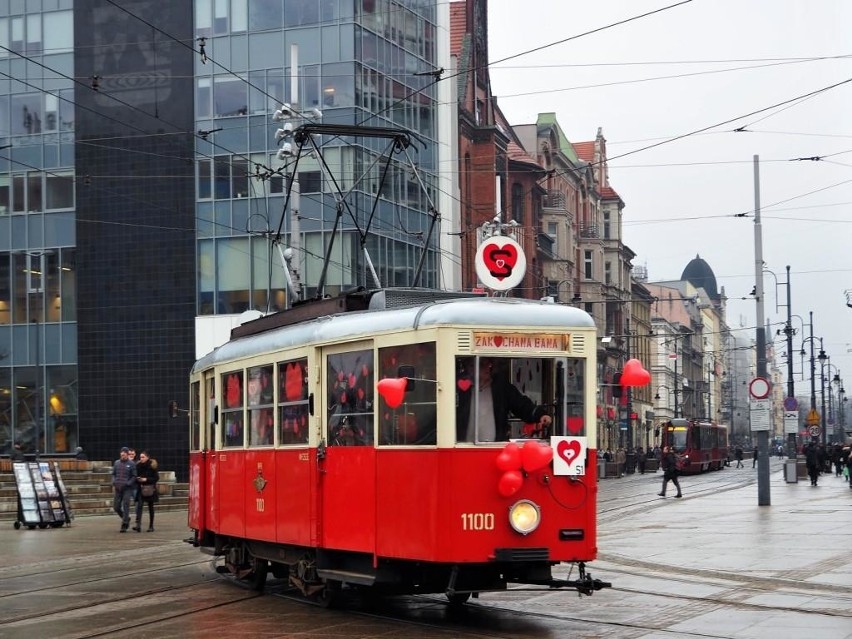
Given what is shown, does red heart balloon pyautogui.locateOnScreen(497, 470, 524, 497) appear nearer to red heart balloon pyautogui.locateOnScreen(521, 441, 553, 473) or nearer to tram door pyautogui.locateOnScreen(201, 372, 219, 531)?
red heart balloon pyautogui.locateOnScreen(521, 441, 553, 473)

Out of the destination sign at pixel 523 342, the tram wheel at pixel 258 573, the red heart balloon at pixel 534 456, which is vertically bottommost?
the tram wheel at pixel 258 573

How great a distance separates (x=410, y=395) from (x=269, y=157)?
35.5 metres

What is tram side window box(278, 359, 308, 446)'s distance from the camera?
45.0 ft

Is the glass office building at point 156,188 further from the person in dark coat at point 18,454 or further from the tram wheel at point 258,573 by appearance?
the tram wheel at point 258,573

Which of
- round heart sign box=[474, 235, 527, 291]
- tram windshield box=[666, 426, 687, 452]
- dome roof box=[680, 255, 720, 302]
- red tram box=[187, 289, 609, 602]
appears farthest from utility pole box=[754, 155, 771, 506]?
dome roof box=[680, 255, 720, 302]

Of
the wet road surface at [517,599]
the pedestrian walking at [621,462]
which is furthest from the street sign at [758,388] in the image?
the pedestrian walking at [621,462]

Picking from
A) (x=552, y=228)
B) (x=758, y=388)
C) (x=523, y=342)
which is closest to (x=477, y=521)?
(x=523, y=342)

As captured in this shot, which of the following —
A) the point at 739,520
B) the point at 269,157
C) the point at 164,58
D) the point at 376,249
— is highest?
the point at 164,58

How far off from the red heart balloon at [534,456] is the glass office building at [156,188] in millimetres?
34237

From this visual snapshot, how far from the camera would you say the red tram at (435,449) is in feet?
38.5

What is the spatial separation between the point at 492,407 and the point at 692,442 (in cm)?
5982

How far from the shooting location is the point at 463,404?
11.8m

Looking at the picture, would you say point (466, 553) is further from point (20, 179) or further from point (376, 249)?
point (20, 179)

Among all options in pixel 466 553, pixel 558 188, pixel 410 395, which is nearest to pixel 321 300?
pixel 410 395
